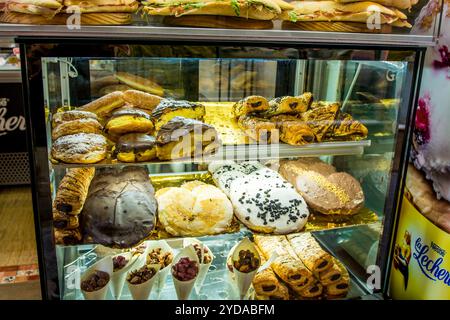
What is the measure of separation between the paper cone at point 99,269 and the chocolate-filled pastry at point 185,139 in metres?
0.59

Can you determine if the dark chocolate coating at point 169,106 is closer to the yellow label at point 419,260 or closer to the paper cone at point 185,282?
the paper cone at point 185,282

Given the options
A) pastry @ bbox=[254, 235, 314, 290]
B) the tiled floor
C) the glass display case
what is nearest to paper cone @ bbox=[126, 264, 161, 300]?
the glass display case

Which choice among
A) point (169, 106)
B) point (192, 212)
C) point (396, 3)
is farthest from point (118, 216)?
point (396, 3)

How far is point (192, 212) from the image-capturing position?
197 centimetres

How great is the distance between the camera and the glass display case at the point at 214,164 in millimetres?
1770

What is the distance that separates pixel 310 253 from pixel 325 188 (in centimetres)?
38

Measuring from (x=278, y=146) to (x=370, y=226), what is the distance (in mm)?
698

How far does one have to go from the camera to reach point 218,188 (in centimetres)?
217

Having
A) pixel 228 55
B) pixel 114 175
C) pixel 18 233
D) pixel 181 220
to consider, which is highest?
pixel 228 55

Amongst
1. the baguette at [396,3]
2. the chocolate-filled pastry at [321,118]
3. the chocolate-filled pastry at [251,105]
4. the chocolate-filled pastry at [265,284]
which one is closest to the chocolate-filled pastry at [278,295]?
the chocolate-filled pastry at [265,284]

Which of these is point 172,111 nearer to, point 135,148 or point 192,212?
point 135,148

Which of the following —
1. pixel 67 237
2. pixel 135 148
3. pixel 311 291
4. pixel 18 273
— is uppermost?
pixel 135 148

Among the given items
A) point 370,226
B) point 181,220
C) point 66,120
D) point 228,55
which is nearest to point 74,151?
point 66,120

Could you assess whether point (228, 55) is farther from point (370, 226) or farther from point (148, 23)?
point (370, 226)
